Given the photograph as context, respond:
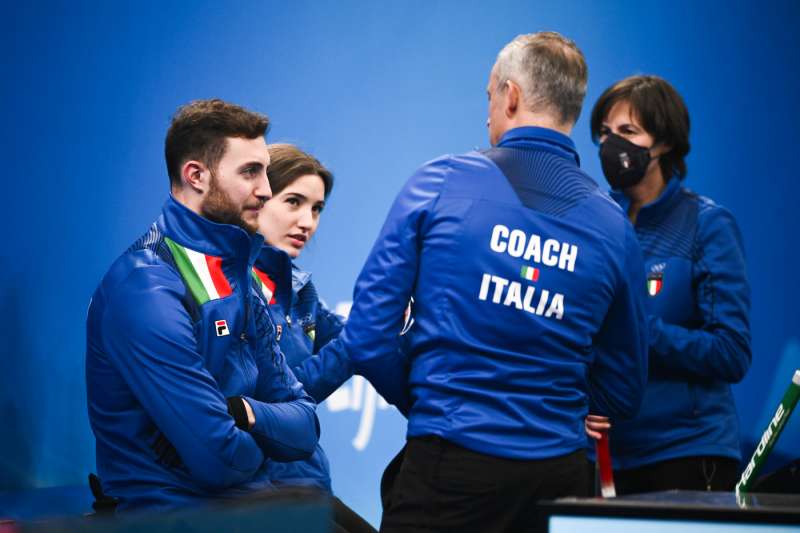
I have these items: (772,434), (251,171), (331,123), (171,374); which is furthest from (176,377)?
(331,123)

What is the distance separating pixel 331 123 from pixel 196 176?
1489 millimetres

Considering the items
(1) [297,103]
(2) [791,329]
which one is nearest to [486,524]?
(1) [297,103]

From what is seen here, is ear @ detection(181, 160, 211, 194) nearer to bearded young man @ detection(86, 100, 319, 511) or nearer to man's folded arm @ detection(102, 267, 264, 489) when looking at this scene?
bearded young man @ detection(86, 100, 319, 511)

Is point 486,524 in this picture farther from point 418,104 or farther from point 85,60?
point 418,104

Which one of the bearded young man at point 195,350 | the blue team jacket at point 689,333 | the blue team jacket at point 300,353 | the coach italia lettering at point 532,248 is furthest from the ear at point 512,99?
the blue team jacket at point 300,353

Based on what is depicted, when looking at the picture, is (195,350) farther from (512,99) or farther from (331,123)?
(331,123)

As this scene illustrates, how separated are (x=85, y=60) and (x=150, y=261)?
1196mm

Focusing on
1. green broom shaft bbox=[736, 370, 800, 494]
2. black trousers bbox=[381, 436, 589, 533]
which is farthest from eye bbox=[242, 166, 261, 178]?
green broom shaft bbox=[736, 370, 800, 494]

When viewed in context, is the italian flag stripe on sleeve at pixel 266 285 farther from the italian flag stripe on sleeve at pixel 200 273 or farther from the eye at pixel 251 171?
the italian flag stripe on sleeve at pixel 200 273

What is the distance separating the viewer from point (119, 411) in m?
2.08

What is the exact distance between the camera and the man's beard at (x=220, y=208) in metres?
2.26

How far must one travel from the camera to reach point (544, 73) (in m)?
2.07

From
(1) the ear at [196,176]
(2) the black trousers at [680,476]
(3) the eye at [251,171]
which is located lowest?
(2) the black trousers at [680,476]

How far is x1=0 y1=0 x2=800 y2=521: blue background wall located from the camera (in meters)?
2.90
